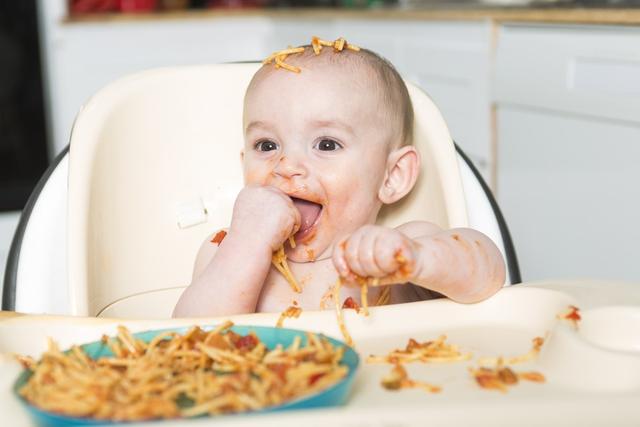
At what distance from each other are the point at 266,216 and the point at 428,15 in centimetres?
130

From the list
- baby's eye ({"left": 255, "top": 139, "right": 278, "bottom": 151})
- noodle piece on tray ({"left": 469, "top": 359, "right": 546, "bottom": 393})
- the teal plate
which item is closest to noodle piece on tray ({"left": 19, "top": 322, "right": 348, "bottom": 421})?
the teal plate

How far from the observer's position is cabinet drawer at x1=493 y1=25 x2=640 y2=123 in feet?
5.03

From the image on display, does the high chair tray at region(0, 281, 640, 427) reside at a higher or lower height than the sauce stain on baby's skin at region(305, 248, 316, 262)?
higher

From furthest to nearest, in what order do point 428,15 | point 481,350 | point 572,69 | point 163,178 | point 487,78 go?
point 428,15 → point 487,78 → point 572,69 → point 163,178 → point 481,350

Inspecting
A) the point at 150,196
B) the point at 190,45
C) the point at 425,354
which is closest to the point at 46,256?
the point at 150,196

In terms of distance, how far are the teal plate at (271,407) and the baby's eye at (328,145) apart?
301 mm

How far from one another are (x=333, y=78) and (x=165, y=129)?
0.28m

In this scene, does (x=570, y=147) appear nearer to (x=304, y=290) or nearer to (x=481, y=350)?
(x=304, y=290)

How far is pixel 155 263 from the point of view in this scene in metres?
1.18

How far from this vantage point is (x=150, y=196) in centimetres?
119

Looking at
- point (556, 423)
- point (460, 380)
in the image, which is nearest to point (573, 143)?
point (460, 380)

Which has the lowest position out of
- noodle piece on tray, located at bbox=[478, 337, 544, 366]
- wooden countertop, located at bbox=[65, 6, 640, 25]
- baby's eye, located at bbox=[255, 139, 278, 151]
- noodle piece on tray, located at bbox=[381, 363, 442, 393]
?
noodle piece on tray, located at bbox=[478, 337, 544, 366]

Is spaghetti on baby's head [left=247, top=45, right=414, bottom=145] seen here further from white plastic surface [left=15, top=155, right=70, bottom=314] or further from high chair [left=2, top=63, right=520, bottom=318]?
white plastic surface [left=15, top=155, right=70, bottom=314]

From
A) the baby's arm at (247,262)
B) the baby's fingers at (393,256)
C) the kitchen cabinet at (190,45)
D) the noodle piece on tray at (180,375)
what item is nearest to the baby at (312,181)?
the baby's arm at (247,262)
